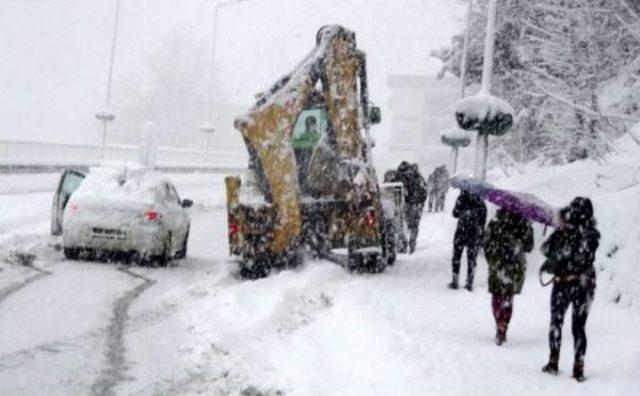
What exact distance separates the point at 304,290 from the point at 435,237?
10590 mm

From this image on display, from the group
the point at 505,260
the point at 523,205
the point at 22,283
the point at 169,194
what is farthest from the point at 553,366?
the point at 169,194

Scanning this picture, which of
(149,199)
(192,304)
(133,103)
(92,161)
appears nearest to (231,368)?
(192,304)

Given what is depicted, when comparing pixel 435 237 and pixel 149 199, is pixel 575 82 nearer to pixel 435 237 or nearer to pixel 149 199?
pixel 435 237

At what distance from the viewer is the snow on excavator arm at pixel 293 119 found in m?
11.5

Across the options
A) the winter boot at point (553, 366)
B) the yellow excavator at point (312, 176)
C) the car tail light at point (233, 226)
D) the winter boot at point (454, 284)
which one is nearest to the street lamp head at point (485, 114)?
the yellow excavator at point (312, 176)

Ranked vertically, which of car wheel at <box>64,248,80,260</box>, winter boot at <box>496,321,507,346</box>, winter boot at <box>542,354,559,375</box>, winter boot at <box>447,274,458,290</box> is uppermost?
winter boot at <box>447,274,458,290</box>

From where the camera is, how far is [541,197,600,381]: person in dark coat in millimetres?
7656

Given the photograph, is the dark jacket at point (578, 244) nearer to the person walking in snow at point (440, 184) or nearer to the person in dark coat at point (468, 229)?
the person in dark coat at point (468, 229)

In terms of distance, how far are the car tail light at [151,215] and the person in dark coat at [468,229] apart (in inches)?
187

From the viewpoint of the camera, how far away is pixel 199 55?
8206 centimetres

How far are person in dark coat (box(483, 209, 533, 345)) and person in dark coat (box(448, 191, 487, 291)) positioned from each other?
2.81 meters

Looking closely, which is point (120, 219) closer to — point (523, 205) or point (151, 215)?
point (151, 215)

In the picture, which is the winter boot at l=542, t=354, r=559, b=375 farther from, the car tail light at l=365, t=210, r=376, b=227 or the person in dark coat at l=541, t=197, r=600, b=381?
the car tail light at l=365, t=210, r=376, b=227

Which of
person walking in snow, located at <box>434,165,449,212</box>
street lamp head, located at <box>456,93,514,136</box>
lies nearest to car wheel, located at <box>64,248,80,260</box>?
street lamp head, located at <box>456,93,514,136</box>
